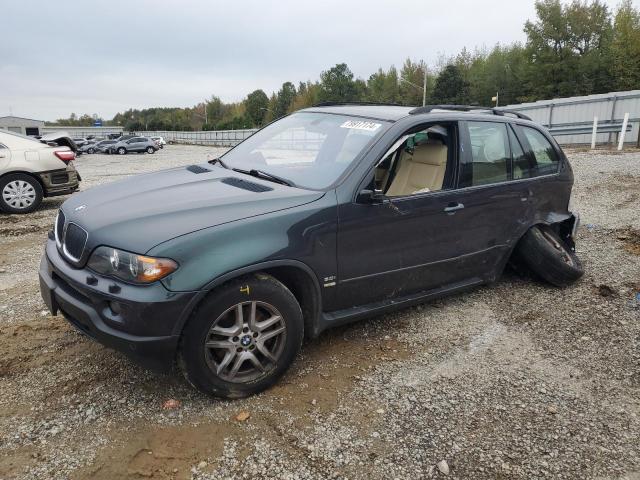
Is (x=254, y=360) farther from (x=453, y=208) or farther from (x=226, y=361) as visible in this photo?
(x=453, y=208)

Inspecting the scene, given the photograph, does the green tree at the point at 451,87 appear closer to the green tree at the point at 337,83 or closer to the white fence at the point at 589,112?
the green tree at the point at 337,83

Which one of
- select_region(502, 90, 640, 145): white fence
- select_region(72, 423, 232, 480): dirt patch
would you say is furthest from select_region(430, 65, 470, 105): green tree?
select_region(72, 423, 232, 480): dirt patch

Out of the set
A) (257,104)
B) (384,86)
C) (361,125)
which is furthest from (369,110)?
(257,104)

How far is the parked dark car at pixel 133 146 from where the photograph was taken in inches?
1581

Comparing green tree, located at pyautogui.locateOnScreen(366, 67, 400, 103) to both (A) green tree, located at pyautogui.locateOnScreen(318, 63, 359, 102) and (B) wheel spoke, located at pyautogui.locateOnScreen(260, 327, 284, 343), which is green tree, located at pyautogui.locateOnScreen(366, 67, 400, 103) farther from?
(B) wheel spoke, located at pyautogui.locateOnScreen(260, 327, 284, 343)

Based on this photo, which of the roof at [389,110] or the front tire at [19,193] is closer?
the roof at [389,110]

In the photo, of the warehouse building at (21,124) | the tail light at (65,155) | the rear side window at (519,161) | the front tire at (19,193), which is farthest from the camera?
the warehouse building at (21,124)

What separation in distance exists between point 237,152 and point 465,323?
7.86 ft

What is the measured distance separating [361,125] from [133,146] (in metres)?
40.9

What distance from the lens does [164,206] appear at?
2.93m

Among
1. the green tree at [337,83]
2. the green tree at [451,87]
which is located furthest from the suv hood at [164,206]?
the green tree at [337,83]

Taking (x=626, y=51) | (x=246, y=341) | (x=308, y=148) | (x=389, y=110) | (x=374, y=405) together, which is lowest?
(x=374, y=405)

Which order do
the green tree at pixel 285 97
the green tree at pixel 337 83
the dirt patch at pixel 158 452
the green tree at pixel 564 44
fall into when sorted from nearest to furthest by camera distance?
the dirt patch at pixel 158 452
the green tree at pixel 564 44
the green tree at pixel 337 83
the green tree at pixel 285 97

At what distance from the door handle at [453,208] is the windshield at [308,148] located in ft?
2.58
